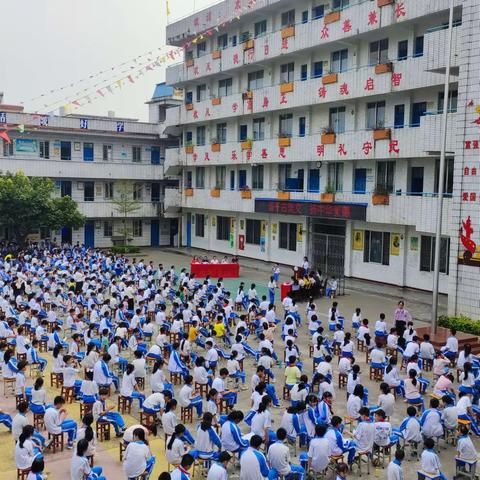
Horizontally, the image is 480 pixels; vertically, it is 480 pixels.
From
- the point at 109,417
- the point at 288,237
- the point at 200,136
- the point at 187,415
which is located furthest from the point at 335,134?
the point at 109,417

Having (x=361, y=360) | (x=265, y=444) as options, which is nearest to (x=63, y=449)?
(x=265, y=444)

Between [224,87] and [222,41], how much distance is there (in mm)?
2727

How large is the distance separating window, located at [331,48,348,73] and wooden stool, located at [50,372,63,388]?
19801 mm

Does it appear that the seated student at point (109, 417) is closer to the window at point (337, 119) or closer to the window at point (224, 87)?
the window at point (337, 119)

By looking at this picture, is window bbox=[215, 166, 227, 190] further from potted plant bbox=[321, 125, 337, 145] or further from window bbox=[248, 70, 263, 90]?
potted plant bbox=[321, 125, 337, 145]

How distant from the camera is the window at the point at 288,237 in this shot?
3127 centimetres

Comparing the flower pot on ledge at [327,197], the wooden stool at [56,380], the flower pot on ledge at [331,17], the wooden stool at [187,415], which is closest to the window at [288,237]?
the flower pot on ledge at [327,197]

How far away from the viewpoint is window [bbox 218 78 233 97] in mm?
35312

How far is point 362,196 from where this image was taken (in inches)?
1031

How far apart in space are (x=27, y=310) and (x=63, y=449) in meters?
8.15

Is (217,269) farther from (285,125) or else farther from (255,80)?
(255,80)

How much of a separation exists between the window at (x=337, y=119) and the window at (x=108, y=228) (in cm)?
1760

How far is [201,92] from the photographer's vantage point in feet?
124

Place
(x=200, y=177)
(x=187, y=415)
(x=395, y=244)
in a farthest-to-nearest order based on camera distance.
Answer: (x=200, y=177)
(x=395, y=244)
(x=187, y=415)
